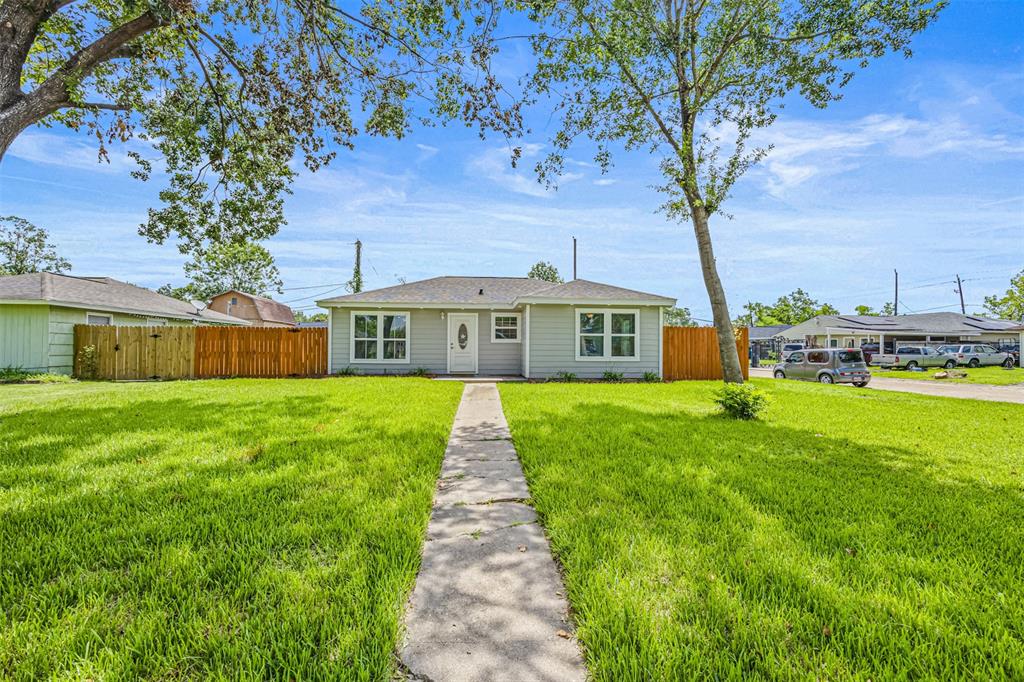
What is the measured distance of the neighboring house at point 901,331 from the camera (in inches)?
1149

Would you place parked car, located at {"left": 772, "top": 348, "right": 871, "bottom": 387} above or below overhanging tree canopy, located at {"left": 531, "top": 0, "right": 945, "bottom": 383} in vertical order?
below

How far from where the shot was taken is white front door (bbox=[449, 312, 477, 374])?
47.2 ft

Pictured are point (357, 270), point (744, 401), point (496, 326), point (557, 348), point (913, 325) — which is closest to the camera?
point (744, 401)

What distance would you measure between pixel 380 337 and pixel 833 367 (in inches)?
620

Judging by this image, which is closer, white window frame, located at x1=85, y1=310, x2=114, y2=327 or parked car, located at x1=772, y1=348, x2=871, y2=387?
white window frame, located at x1=85, y1=310, x2=114, y2=327

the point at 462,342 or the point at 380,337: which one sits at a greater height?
the point at 380,337

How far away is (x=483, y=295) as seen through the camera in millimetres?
14844

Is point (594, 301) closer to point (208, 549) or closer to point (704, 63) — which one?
point (704, 63)

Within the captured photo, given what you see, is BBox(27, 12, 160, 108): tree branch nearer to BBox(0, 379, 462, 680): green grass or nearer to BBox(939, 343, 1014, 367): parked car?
BBox(0, 379, 462, 680): green grass

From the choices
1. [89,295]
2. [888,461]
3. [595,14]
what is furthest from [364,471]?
[89,295]

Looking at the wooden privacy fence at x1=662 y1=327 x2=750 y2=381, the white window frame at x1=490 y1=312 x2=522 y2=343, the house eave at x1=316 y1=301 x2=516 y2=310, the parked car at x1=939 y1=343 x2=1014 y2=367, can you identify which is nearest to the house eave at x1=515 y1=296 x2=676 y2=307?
A: the house eave at x1=316 y1=301 x2=516 y2=310

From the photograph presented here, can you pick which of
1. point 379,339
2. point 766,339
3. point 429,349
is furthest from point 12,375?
point 766,339

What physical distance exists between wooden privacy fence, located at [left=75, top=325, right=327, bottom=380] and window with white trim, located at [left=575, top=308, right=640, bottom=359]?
8.84 meters

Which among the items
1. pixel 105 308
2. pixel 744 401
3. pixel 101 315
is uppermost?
pixel 105 308
